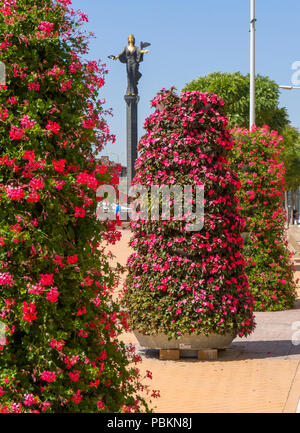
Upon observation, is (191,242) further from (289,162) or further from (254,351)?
(289,162)

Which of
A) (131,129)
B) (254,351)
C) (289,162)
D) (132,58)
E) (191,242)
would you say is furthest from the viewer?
(132,58)

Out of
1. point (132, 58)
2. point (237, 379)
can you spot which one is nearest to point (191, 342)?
point (237, 379)

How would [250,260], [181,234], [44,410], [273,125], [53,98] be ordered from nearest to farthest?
[44,410], [53,98], [181,234], [250,260], [273,125]

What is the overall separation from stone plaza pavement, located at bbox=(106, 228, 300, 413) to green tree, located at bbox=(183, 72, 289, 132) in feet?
55.6

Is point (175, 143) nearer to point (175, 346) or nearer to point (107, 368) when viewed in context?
point (175, 346)

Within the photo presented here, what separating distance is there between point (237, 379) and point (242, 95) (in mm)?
20526

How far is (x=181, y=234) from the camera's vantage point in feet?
28.5

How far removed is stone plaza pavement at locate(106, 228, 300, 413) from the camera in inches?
253

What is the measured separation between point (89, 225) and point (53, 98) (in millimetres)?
860

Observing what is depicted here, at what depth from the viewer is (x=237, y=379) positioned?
24.9 ft

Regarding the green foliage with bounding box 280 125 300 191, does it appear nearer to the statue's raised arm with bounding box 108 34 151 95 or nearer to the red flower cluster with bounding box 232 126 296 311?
the statue's raised arm with bounding box 108 34 151 95

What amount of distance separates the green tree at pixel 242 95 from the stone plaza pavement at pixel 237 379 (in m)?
17.0

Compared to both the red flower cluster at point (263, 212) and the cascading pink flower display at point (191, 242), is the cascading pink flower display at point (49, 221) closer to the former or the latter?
the cascading pink flower display at point (191, 242)

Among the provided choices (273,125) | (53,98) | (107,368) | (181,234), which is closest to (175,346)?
(181,234)
